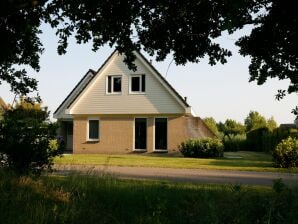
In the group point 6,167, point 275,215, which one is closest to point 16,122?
point 6,167

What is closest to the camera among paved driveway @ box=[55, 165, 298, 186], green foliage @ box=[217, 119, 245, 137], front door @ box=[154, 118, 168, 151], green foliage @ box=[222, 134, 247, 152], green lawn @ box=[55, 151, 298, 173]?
paved driveway @ box=[55, 165, 298, 186]

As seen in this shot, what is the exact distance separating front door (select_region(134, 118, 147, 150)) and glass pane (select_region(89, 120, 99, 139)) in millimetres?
2913

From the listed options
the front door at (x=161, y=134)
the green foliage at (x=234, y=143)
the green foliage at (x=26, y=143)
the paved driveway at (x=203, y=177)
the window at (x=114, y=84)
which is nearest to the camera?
the green foliage at (x=26, y=143)

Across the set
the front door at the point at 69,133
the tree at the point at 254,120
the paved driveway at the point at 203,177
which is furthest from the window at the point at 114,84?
the tree at the point at 254,120

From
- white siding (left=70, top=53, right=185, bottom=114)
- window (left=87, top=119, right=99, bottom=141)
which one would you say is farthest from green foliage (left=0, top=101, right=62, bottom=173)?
window (left=87, top=119, right=99, bottom=141)

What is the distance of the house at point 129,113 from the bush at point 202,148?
1.93 m

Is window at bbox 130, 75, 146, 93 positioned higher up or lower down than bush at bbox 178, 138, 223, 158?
higher up

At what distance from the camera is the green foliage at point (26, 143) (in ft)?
28.7

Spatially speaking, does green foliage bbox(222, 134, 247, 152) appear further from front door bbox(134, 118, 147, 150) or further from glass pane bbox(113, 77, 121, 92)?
glass pane bbox(113, 77, 121, 92)

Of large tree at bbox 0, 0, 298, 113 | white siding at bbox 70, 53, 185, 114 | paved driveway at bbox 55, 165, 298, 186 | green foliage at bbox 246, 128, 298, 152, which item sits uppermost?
white siding at bbox 70, 53, 185, 114

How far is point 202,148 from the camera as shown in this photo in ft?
85.6

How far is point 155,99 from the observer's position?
29.1 meters

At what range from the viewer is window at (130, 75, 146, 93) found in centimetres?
2953

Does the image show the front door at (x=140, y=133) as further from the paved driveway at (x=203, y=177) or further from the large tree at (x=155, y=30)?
the large tree at (x=155, y=30)
